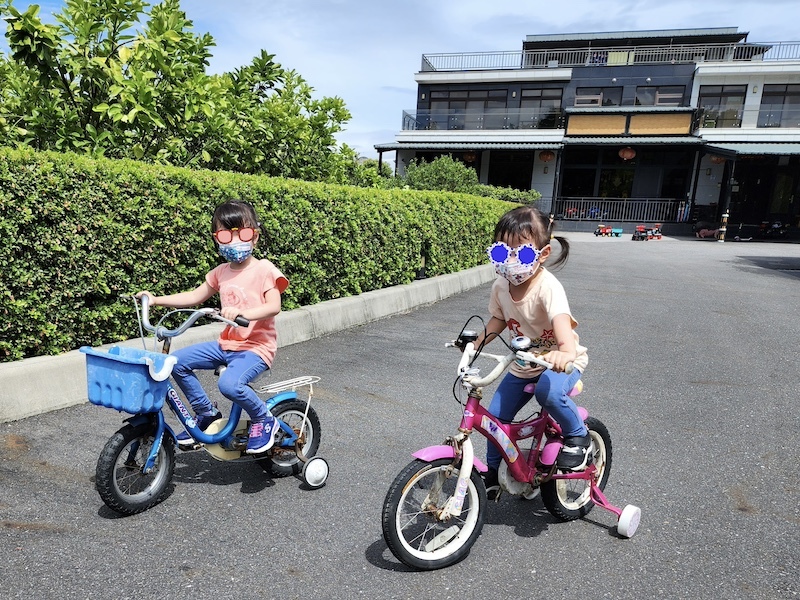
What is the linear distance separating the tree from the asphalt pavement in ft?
9.75

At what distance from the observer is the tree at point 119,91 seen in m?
5.84

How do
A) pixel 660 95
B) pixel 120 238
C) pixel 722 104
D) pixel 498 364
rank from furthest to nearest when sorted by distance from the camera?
pixel 660 95
pixel 722 104
pixel 120 238
pixel 498 364

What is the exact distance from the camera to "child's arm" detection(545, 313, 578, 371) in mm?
2506

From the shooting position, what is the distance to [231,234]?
3428mm

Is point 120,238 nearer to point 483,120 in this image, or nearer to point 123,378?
point 123,378

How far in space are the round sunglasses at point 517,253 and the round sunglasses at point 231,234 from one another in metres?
1.49

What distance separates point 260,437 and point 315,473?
39 centimetres

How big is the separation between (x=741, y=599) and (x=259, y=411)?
2544 millimetres

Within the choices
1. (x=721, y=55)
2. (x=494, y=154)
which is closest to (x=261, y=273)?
(x=494, y=154)

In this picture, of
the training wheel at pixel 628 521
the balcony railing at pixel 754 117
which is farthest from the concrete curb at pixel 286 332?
the balcony railing at pixel 754 117

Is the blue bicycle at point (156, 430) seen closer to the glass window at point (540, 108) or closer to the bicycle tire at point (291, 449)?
the bicycle tire at point (291, 449)

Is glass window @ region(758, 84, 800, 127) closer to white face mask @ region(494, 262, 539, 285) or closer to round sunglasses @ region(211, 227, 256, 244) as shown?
white face mask @ region(494, 262, 539, 285)

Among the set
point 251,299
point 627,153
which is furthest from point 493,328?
point 627,153

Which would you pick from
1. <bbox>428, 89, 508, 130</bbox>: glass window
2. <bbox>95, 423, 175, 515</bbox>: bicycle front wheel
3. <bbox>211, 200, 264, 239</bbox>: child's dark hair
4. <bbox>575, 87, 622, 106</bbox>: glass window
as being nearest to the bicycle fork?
<bbox>95, 423, 175, 515</bbox>: bicycle front wheel
